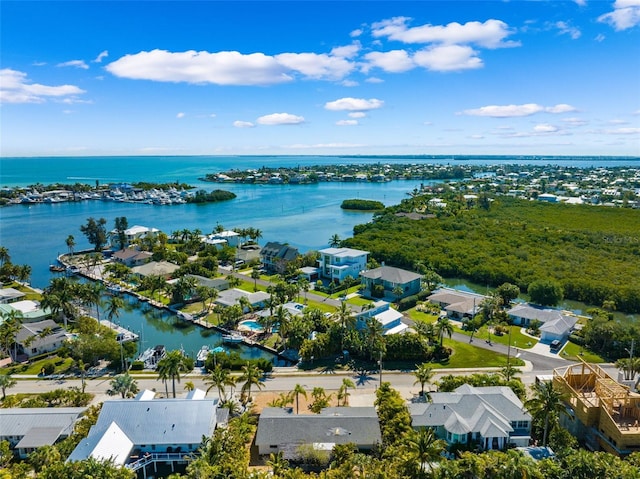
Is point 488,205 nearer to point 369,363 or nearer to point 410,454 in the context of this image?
point 369,363

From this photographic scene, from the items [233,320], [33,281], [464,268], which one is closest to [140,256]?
[33,281]

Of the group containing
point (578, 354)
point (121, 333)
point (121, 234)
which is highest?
point (121, 234)

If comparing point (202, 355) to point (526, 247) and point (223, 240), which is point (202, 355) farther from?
point (526, 247)

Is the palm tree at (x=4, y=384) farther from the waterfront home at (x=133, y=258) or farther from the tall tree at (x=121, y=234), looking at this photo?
the tall tree at (x=121, y=234)

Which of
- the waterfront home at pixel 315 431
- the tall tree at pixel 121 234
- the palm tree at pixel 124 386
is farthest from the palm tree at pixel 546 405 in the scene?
the tall tree at pixel 121 234

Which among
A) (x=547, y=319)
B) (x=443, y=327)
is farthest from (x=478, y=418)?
(x=547, y=319)

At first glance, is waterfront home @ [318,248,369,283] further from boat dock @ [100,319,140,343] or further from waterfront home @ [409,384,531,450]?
waterfront home @ [409,384,531,450]
